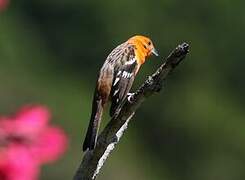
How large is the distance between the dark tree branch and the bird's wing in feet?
4.35

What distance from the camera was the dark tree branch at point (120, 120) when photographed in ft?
9.11

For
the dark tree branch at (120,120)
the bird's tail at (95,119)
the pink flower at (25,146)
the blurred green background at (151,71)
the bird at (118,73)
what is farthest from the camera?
the blurred green background at (151,71)

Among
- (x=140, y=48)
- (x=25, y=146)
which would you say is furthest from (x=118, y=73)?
(x=25, y=146)

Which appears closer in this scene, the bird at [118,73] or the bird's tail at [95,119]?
the bird's tail at [95,119]

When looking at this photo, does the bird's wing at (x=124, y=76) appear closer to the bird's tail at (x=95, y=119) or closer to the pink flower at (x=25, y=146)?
the bird's tail at (x=95, y=119)

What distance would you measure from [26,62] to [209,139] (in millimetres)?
3559

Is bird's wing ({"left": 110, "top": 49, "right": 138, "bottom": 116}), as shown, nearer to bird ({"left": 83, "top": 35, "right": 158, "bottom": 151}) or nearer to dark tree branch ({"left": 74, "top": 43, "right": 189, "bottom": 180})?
bird ({"left": 83, "top": 35, "right": 158, "bottom": 151})

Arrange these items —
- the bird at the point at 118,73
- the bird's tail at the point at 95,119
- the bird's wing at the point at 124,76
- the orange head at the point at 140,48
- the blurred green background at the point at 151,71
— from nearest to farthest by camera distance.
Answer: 1. the bird's tail at the point at 95,119
2. the bird at the point at 118,73
3. the bird's wing at the point at 124,76
4. the orange head at the point at 140,48
5. the blurred green background at the point at 151,71

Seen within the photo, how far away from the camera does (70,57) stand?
2508 cm

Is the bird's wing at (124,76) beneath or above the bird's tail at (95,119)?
above

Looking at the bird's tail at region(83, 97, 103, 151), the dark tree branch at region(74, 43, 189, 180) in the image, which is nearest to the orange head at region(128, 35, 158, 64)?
the bird's tail at region(83, 97, 103, 151)

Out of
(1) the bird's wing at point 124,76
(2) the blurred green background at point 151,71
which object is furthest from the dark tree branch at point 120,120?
(2) the blurred green background at point 151,71

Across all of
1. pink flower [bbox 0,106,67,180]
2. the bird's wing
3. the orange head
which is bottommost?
pink flower [bbox 0,106,67,180]

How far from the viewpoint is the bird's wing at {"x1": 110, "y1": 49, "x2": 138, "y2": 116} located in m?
4.34
